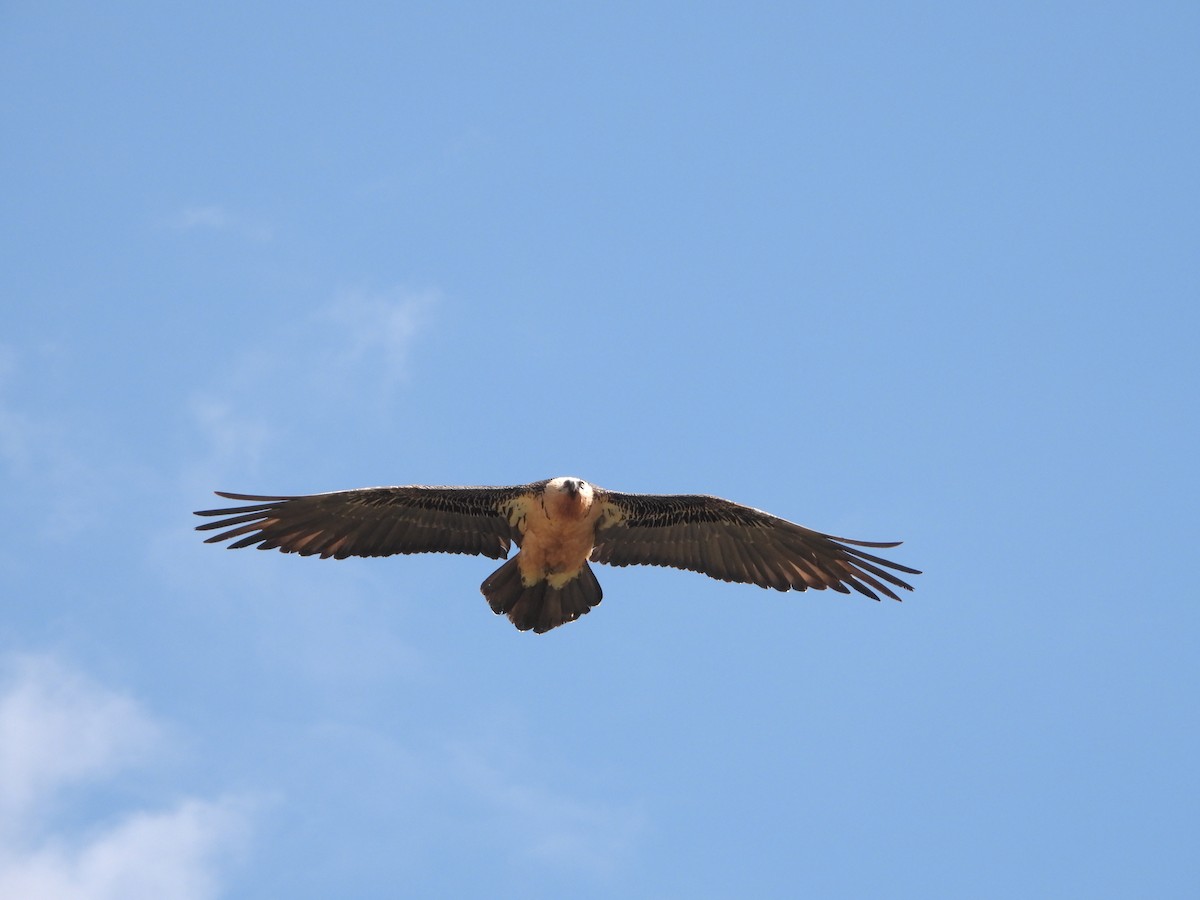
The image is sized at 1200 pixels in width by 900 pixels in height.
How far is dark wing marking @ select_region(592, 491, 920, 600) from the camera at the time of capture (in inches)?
622

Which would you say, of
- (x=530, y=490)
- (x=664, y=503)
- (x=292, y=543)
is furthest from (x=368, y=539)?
(x=664, y=503)

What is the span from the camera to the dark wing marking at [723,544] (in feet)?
51.8

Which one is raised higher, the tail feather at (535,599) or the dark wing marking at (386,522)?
the dark wing marking at (386,522)

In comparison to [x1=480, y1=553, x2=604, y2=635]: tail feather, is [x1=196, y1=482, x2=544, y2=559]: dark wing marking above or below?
above

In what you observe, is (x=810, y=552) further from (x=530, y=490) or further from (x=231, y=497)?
(x=231, y=497)

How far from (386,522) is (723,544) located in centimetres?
395

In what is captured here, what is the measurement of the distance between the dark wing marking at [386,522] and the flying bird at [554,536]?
0.01 meters

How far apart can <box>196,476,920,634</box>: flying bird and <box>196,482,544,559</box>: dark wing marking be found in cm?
1

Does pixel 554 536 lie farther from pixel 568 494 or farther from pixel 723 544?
pixel 723 544

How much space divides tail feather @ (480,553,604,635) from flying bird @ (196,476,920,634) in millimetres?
11

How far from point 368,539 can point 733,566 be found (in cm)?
429

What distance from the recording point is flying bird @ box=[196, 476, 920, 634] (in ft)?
50.6

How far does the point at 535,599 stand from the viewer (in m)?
15.5

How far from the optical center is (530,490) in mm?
15500
